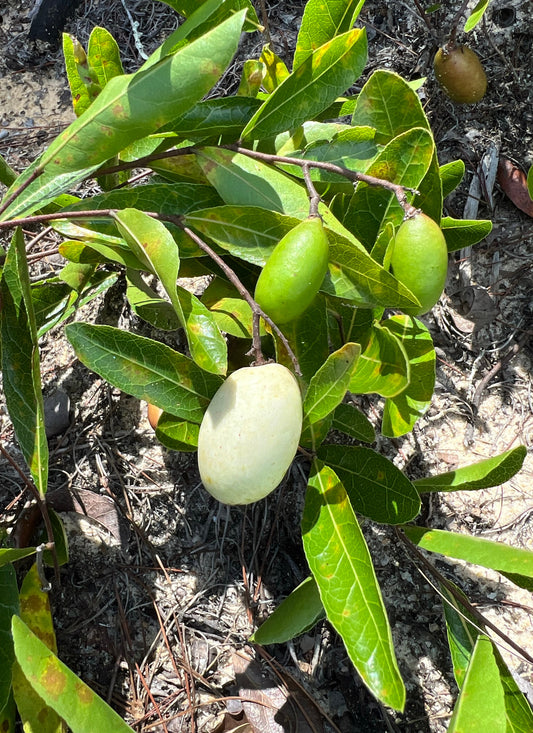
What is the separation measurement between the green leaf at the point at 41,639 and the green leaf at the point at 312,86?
1.07m

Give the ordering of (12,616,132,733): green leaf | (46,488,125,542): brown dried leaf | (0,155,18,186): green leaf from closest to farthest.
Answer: (12,616,132,733): green leaf < (0,155,18,186): green leaf < (46,488,125,542): brown dried leaf

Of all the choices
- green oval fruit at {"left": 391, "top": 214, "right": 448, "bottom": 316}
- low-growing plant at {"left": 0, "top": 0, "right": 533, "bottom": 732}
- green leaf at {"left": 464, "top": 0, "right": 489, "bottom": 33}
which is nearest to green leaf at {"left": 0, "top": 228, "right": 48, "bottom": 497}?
low-growing plant at {"left": 0, "top": 0, "right": 533, "bottom": 732}

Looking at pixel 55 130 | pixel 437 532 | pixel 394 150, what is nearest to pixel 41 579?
pixel 437 532

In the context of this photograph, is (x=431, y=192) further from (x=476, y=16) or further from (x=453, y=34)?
(x=453, y=34)

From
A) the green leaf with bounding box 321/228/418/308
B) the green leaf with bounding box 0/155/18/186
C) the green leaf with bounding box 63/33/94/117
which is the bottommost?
the green leaf with bounding box 321/228/418/308

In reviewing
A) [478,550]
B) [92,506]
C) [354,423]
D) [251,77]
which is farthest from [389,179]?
[92,506]

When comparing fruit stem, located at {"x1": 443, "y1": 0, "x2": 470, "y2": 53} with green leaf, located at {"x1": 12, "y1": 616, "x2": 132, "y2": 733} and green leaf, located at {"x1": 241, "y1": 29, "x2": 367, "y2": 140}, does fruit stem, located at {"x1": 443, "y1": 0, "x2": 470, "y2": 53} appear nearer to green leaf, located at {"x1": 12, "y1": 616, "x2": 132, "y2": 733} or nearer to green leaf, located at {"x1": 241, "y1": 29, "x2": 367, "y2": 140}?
green leaf, located at {"x1": 241, "y1": 29, "x2": 367, "y2": 140}

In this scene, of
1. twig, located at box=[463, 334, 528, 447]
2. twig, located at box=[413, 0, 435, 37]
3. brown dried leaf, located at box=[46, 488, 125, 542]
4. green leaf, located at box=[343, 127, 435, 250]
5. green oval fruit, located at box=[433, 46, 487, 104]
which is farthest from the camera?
twig, located at box=[413, 0, 435, 37]

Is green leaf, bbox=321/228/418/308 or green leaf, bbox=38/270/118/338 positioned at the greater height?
green leaf, bbox=321/228/418/308

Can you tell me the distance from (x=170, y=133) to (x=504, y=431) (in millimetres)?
1169

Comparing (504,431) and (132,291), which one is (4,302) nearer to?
(132,291)

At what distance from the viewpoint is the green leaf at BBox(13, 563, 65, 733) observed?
4.26 feet

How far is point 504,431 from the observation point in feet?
5.86

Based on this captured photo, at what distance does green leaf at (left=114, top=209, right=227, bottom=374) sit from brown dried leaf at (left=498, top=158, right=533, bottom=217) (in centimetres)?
123
